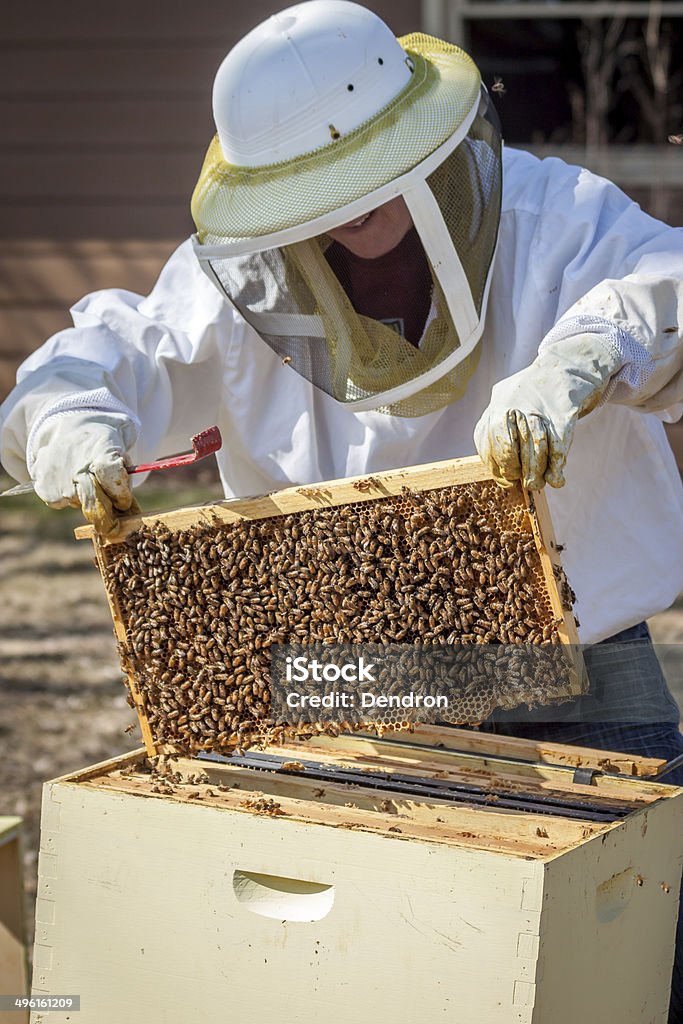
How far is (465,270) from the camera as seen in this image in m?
2.32

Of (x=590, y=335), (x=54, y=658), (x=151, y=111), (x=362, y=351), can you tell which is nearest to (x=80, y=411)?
→ (x=362, y=351)

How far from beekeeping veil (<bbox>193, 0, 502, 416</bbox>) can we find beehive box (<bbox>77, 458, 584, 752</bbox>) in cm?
45

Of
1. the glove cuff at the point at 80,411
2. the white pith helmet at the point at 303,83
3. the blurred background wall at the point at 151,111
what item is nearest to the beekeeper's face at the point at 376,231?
the white pith helmet at the point at 303,83

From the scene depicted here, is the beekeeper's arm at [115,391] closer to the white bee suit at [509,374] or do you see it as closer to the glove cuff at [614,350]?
the white bee suit at [509,374]

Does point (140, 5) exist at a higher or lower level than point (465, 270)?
higher

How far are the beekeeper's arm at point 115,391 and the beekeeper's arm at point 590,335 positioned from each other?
0.74 metres

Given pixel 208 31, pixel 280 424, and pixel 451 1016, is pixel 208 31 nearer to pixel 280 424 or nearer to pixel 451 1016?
pixel 280 424

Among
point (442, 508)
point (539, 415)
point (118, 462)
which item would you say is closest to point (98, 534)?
point (118, 462)

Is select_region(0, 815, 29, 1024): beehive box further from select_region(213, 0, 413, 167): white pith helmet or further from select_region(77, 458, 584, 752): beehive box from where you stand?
select_region(213, 0, 413, 167): white pith helmet

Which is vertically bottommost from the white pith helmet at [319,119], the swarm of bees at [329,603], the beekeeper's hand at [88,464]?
the swarm of bees at [329,603]

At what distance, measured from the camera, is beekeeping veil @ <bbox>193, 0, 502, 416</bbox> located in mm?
2217

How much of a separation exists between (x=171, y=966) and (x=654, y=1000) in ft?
2.65

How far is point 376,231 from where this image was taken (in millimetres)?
2361

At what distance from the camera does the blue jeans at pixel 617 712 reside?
244 cm
